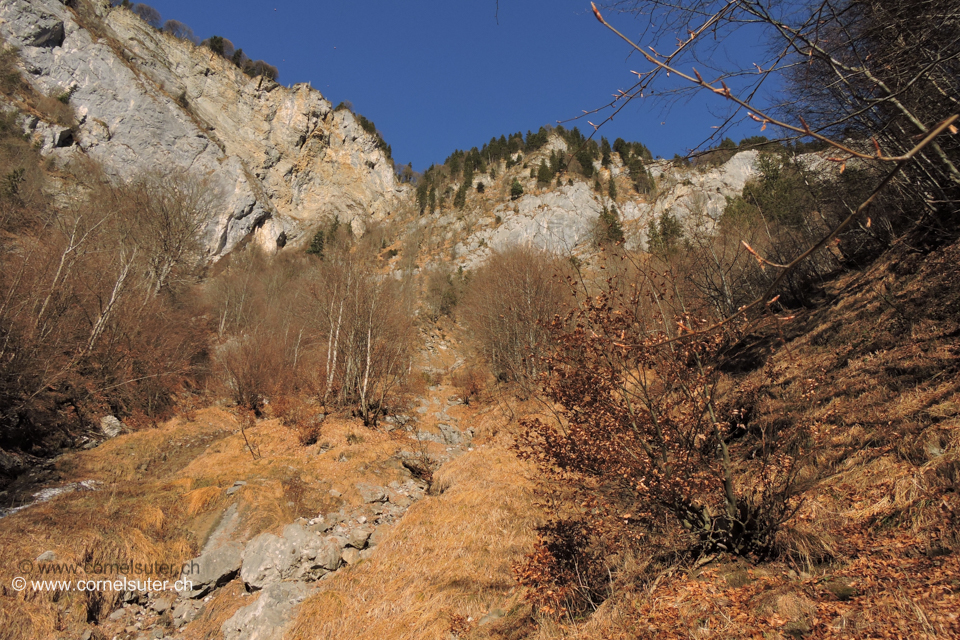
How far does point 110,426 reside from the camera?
37.8ft

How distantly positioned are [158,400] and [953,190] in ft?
63.9

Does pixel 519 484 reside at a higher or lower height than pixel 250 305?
lower

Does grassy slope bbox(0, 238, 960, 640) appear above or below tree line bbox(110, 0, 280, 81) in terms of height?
below

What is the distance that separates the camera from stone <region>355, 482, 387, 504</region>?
8.35 meters

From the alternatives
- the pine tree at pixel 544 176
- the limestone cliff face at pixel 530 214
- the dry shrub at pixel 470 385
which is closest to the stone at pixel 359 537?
the dry shrub at pixel 470 385

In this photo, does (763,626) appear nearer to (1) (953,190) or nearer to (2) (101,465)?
(1) (953,190)

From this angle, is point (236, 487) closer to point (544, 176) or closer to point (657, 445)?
point (657, 445)

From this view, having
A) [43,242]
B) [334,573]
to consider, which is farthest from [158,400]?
[334,573]

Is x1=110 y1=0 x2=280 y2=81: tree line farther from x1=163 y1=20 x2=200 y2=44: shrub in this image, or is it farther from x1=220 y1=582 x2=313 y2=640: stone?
x1=220 y1=582 x2=313 y2=640: stone

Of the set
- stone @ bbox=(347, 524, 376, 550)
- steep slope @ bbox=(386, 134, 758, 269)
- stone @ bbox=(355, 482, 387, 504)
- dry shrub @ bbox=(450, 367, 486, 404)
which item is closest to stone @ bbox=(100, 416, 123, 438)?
stone @ bbox=(355, 482, 387, 504)

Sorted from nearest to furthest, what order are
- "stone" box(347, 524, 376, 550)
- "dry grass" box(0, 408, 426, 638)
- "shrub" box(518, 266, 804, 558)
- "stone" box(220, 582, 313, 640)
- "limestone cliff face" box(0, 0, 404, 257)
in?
"shrub" box(518, 266, 804, 558), "stone" box(220, 582, 313, 640), "dry grass" box(0, 408, 426, 638), "stone" box(347, 524, 376, 550), "limestone cliff face" box(0, 0, 404, 257)

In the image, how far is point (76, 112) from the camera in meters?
42.5

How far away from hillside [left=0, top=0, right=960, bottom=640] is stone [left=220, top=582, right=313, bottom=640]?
37 mm

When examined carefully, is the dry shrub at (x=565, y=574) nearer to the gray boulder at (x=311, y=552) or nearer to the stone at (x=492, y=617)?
the stone at (x=492, y=617)
